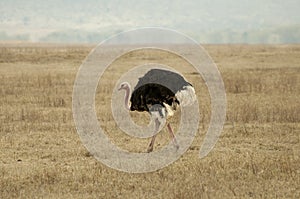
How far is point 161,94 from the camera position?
1174 centimetres

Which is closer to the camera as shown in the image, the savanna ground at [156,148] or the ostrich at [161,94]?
the savanna ground at [156,148]

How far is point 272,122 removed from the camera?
1597 cm

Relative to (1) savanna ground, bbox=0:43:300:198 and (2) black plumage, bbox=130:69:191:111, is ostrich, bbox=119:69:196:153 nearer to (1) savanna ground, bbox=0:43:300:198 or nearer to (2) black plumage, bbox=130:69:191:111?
(2) black plumage, bbox=130:69:191:111

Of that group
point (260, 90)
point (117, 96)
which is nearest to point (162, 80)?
point (117, 96)

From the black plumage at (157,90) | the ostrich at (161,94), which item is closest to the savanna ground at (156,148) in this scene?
the ostrich at (161,94)

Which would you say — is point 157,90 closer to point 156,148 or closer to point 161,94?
point 161,94

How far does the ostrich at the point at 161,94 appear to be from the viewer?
11.8 meters

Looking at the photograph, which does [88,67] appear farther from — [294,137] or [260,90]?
[294,137]

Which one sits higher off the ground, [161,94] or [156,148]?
[161,94]

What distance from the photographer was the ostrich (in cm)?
1177

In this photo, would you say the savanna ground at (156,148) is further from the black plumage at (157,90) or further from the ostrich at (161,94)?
the black plumage at (157,90)

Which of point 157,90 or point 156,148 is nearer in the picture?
point 157,90

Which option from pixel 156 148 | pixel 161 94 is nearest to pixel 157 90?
pixel 161 94

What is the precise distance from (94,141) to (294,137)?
14.2 ft
